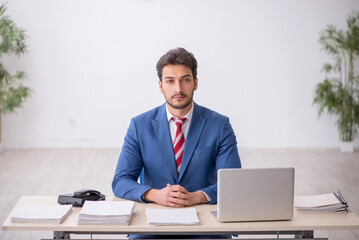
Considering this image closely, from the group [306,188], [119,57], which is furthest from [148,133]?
[119,57]

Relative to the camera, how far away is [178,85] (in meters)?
2.88

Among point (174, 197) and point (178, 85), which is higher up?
point (178, 85)

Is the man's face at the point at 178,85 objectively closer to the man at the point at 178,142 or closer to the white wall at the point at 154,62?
the man at the point at 178,142

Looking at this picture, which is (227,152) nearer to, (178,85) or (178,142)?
(178,142)

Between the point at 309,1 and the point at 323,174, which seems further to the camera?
the point at 309,1

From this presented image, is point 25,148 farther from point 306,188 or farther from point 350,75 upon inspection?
point 350,75

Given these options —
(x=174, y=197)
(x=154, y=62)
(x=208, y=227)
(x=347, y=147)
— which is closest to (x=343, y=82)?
(x=347, y=147)

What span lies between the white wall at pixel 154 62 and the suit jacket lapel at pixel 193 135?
4.73 metres

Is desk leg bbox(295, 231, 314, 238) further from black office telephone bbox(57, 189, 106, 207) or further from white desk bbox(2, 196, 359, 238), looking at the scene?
black office telephone bbox(57, 189, 106, 207)

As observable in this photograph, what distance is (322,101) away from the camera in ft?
24.1

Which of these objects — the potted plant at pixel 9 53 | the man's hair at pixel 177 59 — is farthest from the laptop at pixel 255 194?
the potted plant at pixel 9 53

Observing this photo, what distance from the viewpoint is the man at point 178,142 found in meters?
2.92

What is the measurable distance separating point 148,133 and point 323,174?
3.93m

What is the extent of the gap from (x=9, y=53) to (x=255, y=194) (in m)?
5.95
